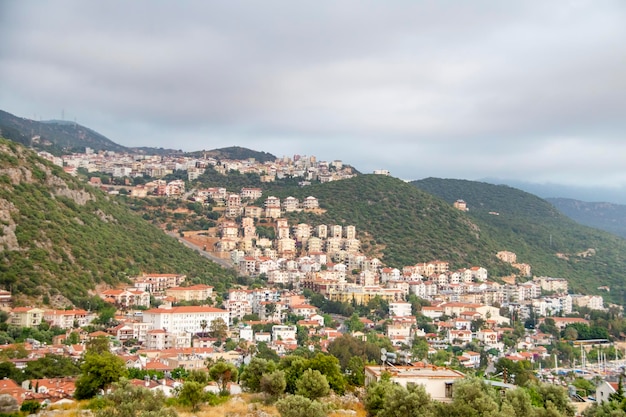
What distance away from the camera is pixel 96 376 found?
677 inches

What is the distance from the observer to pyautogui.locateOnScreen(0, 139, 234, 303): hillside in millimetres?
31641

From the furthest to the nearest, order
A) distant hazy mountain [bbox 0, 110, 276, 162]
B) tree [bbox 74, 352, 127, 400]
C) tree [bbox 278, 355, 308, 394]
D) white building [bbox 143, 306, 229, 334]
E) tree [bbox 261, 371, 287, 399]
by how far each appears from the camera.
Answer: distant hazy mountain [bbox 0, 110, 276, 162], white building [bbox 143, 306, 229, 334], tree [bbox 278, 355, 308, 394], tree [bbox 74, 352, 127, 400], tree [bbox 261, 371, 287, 399]

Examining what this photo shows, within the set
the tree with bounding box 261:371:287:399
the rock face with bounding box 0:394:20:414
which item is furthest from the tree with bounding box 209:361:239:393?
the rock face with bounding box 0:394:20:414

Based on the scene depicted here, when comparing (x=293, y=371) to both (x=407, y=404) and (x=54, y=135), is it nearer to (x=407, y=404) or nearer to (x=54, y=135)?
(x=407, y=404)

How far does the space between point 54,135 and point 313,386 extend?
91.0 metres

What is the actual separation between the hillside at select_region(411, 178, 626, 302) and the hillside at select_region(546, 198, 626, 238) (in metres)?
39.7

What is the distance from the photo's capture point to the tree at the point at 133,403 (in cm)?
1222

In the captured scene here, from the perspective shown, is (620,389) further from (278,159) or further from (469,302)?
Result: (278,159)

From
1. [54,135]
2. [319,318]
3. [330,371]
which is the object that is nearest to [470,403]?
[330,371]

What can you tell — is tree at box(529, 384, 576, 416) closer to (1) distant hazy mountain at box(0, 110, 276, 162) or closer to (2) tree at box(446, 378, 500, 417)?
(2) tree at box(446, 378, 500, 417)

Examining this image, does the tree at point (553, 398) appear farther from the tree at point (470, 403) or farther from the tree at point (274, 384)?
the tree at point (274, 384)

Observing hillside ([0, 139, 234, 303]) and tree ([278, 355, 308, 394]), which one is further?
hillside ([0, 139, 234, 303])

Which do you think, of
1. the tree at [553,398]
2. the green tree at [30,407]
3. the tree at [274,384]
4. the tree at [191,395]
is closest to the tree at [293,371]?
the tree at [274,384]

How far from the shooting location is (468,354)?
33031 millimetres
